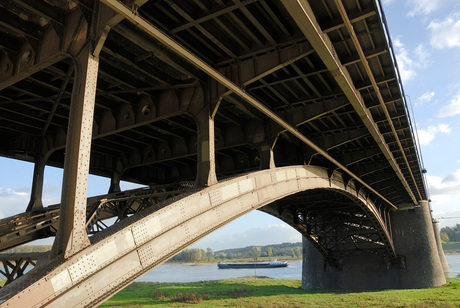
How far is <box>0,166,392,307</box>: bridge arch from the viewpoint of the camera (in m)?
5.21

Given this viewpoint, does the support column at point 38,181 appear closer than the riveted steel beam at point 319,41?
No

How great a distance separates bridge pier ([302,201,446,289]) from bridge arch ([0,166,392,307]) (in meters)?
28.8

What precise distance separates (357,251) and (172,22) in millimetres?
34942

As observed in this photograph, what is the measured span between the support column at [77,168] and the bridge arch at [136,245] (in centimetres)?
29

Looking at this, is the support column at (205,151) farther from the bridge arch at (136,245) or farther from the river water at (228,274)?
the river water at (228,274)

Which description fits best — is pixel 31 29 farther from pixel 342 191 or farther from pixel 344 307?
pixel 344 307

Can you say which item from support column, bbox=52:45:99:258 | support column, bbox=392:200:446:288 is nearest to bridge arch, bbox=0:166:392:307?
support column, bbox=52:45:99:258

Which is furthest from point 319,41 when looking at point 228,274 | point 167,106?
point 228,274

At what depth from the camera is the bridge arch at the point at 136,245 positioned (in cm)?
521

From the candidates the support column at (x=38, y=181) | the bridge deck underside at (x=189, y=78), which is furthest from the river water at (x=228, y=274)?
the support column at (x=38, y=181)

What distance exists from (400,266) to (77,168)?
3749 centimetres

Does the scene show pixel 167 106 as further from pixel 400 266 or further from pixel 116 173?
pixel 400 266

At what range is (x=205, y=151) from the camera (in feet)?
32.6

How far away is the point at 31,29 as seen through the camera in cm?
789
